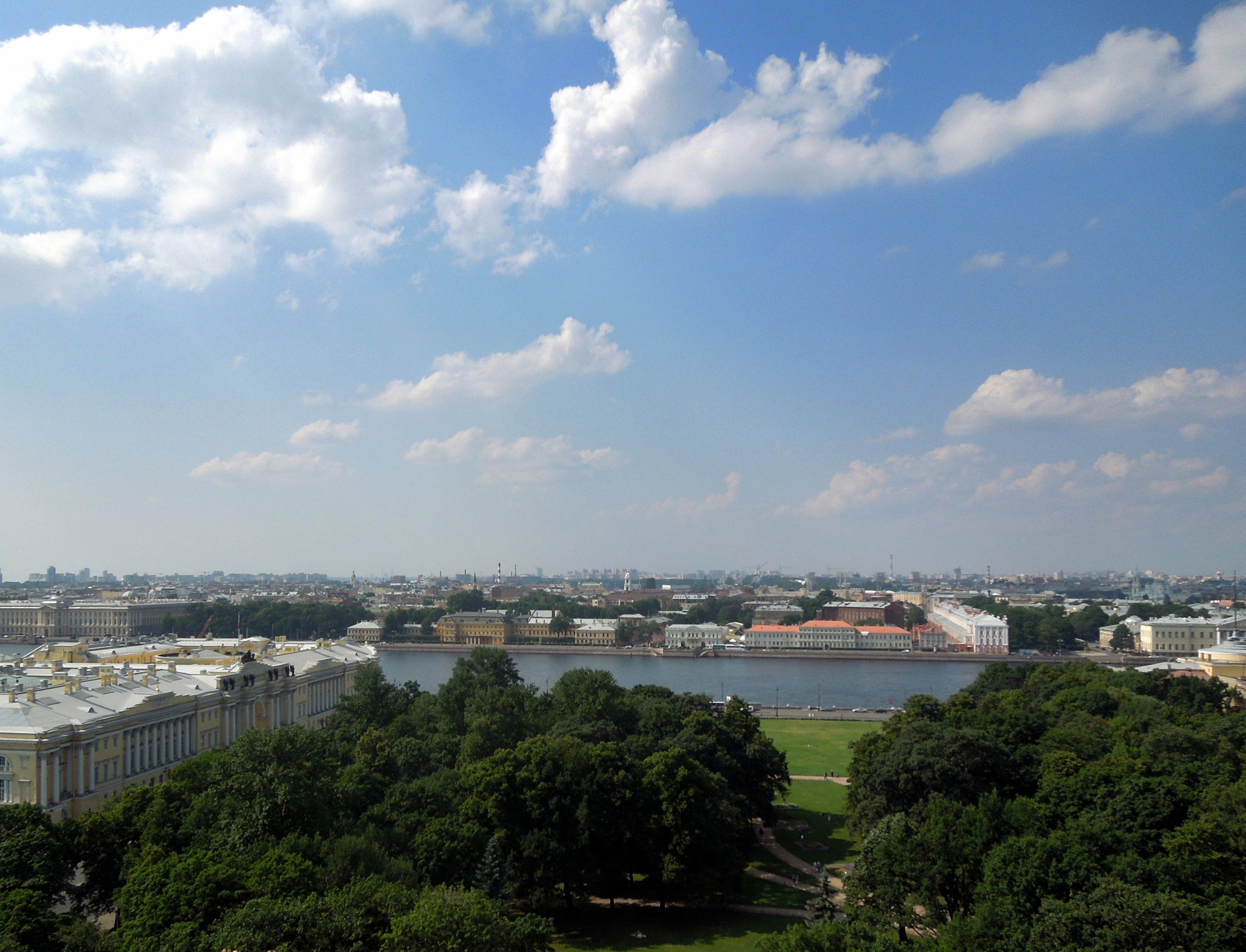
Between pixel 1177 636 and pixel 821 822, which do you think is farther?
pixel 1177 636

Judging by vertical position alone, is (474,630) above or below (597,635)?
above

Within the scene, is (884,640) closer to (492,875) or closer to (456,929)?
(492,875)

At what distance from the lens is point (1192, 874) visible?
11734 millimetres

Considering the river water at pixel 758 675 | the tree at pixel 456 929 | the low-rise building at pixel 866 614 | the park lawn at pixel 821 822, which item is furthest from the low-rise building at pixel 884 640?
the tree at pixel 456 929

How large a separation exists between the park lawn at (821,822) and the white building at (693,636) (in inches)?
2149

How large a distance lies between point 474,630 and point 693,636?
20466 mm

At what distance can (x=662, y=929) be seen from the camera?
50.1 feet

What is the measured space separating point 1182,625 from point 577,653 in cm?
4758

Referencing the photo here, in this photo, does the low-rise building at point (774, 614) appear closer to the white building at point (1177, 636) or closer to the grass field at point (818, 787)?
the white building at point (1177, 636)

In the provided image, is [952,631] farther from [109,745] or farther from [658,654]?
[109,745]

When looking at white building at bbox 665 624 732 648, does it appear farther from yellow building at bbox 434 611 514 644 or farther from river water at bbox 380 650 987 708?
yellow building at bbox 434 611 514 644

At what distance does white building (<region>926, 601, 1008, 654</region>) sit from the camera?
76188mm

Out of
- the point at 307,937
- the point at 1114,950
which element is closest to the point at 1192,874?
the point at 1114,950

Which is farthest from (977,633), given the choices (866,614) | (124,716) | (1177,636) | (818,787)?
(124,716)
